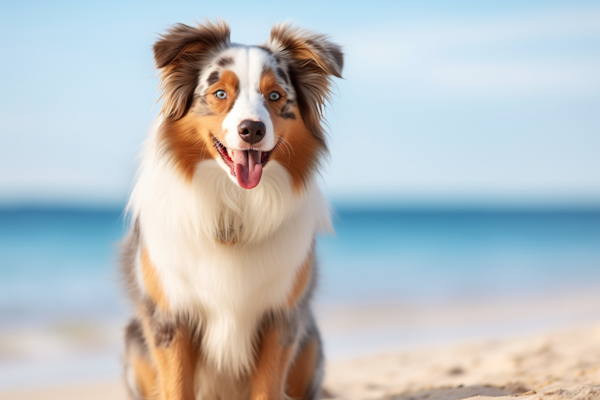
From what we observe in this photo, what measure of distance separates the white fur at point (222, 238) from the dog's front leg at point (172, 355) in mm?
98

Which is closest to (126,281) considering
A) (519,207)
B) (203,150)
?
(203,150)

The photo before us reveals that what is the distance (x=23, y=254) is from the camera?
38.3 feet

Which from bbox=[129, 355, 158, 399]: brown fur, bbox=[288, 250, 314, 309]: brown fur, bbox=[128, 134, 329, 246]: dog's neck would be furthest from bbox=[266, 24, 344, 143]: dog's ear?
bbox=[129, 355, 158, 399]: brown fur

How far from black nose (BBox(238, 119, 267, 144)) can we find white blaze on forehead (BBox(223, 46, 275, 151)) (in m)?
0.02

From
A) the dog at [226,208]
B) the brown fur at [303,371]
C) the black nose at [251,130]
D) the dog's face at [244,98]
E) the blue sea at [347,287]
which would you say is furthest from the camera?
the blue sea at [347,287]

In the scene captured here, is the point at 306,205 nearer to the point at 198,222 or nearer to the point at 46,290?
the point at 198,222

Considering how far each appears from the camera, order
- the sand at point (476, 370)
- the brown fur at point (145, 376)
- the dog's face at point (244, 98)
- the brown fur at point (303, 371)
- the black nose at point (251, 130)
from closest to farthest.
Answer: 1. the black nose at point (251, 130)
2. the dog's face at point (244, 98)
3. the brown fur at point (145, 376)
4. the brown fur at point (303, 371)
5. the sand at point (476, 370)

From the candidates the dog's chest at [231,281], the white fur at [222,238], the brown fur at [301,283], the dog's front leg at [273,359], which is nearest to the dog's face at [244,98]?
the white fur at [222,238]

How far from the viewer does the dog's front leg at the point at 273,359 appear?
3.25 meters

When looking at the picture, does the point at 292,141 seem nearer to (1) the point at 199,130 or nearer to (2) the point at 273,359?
(1) the point at 199,130

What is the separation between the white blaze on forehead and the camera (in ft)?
9.05

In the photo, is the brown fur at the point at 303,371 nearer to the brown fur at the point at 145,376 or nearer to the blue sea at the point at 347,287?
the blue sea at the point at 347,287

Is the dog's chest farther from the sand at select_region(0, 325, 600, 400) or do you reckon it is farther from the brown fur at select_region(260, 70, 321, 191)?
the sand at select_region(0, 325, 600, 400)

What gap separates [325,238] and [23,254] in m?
9.71
